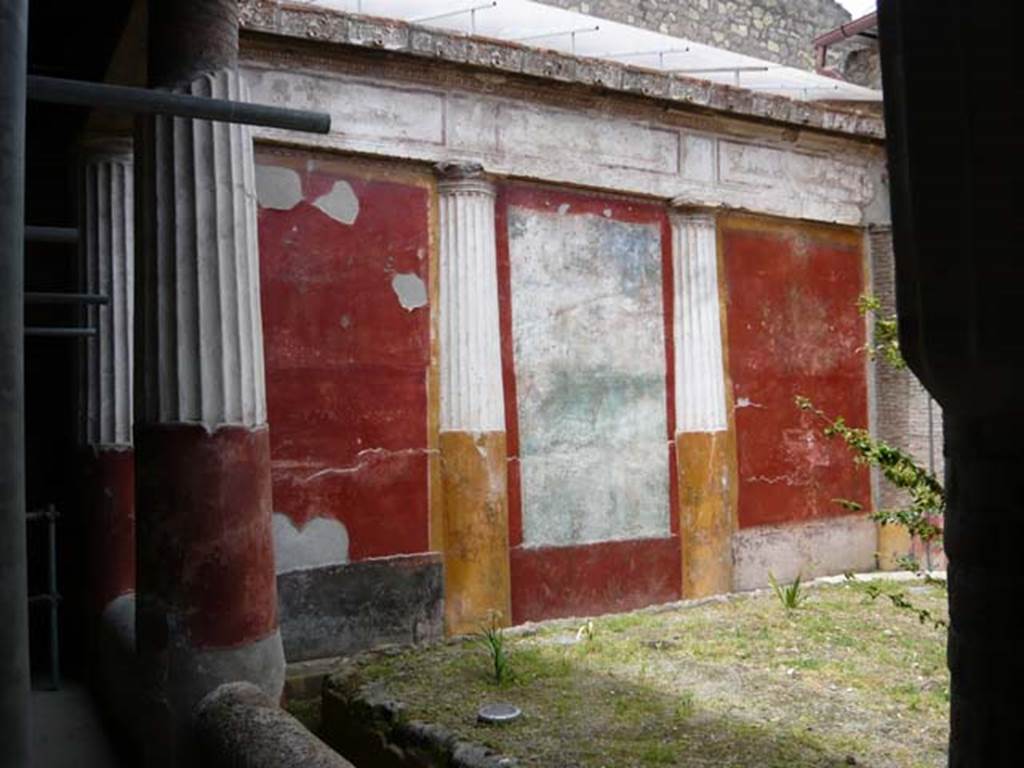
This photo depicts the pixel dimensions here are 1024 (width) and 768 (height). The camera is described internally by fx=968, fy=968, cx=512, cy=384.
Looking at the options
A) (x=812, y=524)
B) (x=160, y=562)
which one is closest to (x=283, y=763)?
(x=160, y=562)

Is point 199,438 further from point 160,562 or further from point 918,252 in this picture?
point 918,252

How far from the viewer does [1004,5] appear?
0.74 metres

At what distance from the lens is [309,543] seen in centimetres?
639

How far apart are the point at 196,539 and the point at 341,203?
391 centimetres

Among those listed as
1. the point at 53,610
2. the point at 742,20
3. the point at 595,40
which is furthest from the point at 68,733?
the point at 742,20

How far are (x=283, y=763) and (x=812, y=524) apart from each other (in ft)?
23.9

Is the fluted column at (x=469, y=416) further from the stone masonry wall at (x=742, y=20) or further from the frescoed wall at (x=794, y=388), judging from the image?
the stone masonry wall at (x=742, y=20)

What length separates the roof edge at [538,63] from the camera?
627cm

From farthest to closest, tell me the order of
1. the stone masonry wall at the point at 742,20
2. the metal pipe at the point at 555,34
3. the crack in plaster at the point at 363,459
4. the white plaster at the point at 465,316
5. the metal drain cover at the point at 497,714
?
the stone masonry wall at the point at 742,20, the metal pipe at the point at 555,34, the white plaster at the point at 465,316, the crack in plaster at the point at 363,459, the metal drain cover at the point at 497,714

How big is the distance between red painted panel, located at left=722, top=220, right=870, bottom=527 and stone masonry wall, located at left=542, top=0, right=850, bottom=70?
13.8 feet

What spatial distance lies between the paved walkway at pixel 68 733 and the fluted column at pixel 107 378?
43 cm

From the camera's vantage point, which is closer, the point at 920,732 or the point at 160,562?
the point at 160,562

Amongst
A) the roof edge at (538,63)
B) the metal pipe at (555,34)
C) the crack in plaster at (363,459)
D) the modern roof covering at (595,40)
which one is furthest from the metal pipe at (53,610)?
the metal pipe at (555,34)

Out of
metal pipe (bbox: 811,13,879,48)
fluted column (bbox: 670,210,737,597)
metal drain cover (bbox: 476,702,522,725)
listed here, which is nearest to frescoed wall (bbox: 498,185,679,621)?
fluted column (bbox: 670,210,737,597)
